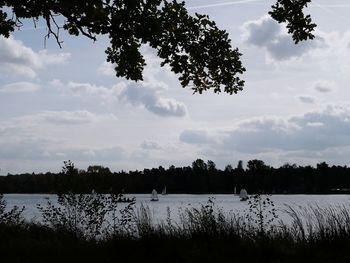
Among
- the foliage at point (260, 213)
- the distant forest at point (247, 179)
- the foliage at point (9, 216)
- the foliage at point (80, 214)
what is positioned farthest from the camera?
the distant forest at point (247, 179)

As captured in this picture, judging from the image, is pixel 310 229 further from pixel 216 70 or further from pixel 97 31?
pixel 97 31

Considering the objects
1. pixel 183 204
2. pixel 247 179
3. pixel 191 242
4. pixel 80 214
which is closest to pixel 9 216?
pixel 80 214

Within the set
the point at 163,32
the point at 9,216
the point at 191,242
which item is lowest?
the point at 191,242

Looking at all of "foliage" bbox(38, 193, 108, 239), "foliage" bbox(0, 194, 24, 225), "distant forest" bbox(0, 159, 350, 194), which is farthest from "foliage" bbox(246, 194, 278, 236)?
"distant forest" bbox(0, 159, 350, 194)

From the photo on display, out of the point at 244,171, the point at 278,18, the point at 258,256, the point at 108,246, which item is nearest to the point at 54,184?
the point at 108,246

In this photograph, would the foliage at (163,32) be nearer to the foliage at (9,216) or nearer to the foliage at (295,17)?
the foliage at (295,17)

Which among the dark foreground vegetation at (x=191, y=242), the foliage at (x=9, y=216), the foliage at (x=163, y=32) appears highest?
the foliage at (x=163, y=32)

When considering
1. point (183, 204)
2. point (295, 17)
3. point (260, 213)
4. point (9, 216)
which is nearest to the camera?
point (295, 17)

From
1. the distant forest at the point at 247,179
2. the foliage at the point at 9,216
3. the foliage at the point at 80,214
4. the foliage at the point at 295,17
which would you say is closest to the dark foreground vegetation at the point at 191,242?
the foliage at the point at 80,214

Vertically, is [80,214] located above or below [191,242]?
above

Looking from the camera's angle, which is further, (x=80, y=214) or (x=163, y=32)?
(x=80, y=214)

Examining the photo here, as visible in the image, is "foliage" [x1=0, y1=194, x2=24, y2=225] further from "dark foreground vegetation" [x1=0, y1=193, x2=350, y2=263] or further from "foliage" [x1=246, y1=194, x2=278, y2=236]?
"foliage" [x1=246, y1=194, x2=278, y2=236]

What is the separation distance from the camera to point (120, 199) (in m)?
14.9

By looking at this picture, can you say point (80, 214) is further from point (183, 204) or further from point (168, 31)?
point (183, 204)
